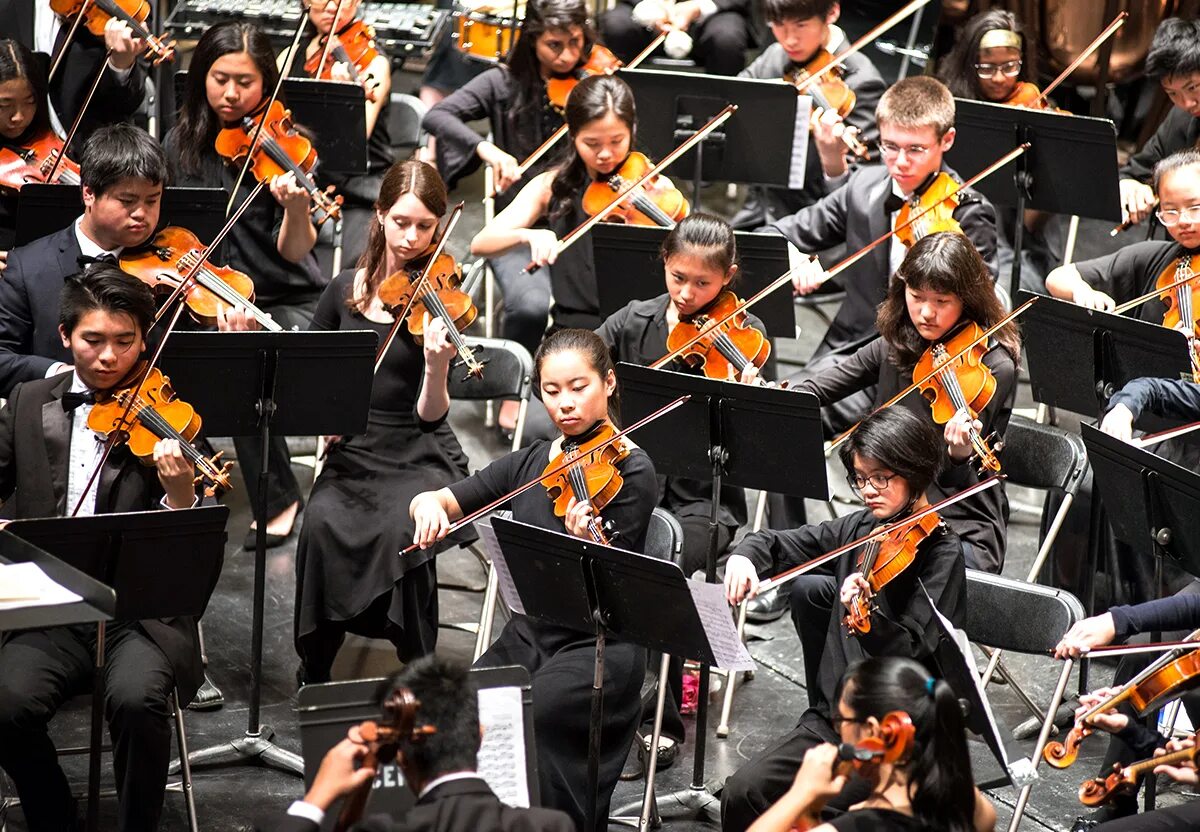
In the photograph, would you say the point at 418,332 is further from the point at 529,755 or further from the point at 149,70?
the point at 149,70

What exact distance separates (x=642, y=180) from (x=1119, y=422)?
1.53m

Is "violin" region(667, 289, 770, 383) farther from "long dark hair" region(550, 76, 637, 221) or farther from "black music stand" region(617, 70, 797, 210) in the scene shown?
"black music stand" region(617, 70, 797, 210)

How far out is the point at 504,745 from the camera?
2961 millimetres

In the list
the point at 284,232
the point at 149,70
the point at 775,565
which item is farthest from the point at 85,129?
the point at 775,565

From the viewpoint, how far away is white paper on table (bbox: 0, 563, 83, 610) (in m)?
2.95

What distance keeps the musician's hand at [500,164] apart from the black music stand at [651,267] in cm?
84

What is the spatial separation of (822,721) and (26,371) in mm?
2088

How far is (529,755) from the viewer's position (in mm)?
2975

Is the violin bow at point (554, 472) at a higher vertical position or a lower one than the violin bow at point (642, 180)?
lower

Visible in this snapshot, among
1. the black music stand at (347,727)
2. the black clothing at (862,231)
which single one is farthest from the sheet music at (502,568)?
the black clothing at (862,231)

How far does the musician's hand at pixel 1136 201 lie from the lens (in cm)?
491

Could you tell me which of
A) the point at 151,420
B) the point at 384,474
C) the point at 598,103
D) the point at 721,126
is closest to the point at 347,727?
the point at 151,420

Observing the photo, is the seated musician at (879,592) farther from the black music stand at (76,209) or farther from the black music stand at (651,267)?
the black music stand at (76,209)

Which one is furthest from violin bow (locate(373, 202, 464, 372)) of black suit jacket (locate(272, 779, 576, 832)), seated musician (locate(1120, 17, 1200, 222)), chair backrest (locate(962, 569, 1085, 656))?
seated musician (locate(1120, 17, 1200, 222))
